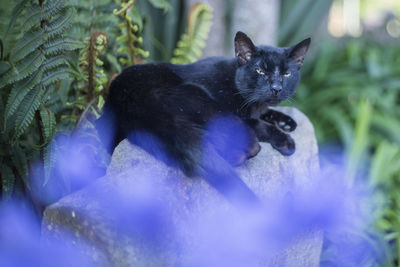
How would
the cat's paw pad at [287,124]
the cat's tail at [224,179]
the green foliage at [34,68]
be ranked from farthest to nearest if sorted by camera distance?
the cat's paw pad at [287,124]
the green foliage at [34,68]
the cat's tail at [224,179]

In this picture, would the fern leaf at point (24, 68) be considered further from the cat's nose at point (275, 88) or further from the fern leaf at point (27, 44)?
the cat's nose at point (275, 88)

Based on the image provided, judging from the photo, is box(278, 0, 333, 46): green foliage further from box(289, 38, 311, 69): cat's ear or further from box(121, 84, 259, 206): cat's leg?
box(121, 84, 259, 206): cat's leg

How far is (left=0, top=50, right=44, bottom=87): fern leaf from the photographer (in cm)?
148

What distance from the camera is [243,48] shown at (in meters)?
1.58

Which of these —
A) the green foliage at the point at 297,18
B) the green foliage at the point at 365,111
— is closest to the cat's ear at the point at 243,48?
the green foliage at the point at 365,111

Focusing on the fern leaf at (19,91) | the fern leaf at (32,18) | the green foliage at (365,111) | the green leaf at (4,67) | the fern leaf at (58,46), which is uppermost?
the fern leaf at (32,18)

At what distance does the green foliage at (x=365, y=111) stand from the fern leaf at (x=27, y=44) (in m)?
1.74

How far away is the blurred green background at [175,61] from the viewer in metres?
1.53

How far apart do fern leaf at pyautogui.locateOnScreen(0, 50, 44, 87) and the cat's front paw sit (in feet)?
2.99

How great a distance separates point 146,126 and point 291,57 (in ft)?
1.92

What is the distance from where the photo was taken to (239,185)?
1.38 m

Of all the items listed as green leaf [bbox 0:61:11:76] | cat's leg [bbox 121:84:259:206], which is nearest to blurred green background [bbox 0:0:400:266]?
green leaf [bbox 0:61:11:76]

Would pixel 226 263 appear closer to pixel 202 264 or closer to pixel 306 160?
pixel 202 264

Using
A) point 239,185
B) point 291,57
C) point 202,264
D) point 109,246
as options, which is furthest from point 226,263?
point 291,57
